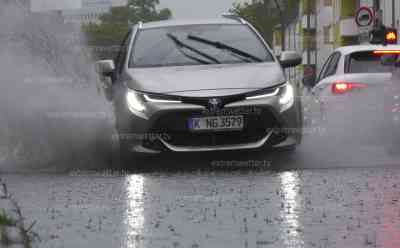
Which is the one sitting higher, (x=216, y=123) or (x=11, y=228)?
(x=11, y=228)

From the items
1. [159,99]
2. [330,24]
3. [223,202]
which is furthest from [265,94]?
[330,24]

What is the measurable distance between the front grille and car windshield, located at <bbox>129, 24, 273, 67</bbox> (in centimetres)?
120

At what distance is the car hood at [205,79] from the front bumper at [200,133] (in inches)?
5.9

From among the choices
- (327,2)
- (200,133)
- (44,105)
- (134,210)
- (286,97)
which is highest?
(134,210)

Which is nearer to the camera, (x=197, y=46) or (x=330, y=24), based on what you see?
(x=197, y=46)

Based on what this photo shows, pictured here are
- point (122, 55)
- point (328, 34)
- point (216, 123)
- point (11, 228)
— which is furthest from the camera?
point (328, 34)

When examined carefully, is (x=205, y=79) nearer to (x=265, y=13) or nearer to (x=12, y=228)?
(x=12, y=228)

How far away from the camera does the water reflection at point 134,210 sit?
26.5ft

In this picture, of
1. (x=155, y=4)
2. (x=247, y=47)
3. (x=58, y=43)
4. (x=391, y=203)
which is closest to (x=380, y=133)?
(x=247, y=47)

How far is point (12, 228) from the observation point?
7.87 m

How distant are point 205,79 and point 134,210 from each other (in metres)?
4.24

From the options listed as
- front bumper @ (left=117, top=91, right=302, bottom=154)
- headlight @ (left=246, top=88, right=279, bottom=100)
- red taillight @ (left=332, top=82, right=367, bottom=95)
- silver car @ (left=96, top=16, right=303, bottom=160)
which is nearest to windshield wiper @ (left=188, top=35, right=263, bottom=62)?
silver car @ (left=96, top=16, right=303, bottom=160)

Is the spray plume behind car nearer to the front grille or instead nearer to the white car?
the front grille

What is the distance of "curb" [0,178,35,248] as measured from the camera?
7463 mm
